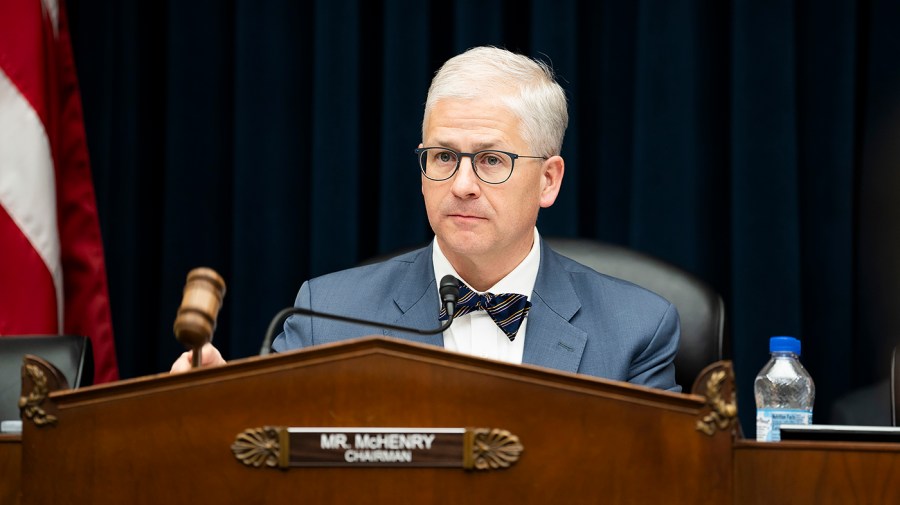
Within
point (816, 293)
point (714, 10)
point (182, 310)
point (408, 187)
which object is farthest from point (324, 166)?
point (182, 310)

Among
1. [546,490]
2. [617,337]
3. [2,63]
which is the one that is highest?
Result: [2,63]

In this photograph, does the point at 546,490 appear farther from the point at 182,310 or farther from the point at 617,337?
the point at 617,337

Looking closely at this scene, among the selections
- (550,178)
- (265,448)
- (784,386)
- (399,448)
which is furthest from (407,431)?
(784,386)

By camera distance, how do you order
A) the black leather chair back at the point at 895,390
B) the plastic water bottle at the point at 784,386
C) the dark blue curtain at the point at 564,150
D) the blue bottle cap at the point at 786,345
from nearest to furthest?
1. the blue bottle cap at the point at 786,345
2. the black leather chair back at the point at 895,390
3. the plastic water bottle at the point at 784,386
4. the dark blue curtain at the point at 564,150

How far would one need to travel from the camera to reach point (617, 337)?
7.12ft

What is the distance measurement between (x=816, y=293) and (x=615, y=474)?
2.24 m

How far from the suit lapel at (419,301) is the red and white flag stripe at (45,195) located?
1.15 metres

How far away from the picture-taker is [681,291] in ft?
8.04

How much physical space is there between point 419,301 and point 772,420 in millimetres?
729

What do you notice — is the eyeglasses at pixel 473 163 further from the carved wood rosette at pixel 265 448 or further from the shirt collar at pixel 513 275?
the carved wood rosette at pixel 265 448

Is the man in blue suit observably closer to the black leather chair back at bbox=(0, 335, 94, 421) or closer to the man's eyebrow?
the man's eyebrow

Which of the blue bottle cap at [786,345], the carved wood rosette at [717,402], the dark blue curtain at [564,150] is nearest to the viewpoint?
the carved wood rosette at [717,402]

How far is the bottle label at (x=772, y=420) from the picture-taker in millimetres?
2104

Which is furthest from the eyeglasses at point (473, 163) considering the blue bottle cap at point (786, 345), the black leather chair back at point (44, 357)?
the black leather chair back at point (44, 357)
